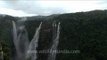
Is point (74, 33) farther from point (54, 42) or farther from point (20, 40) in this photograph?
point (20, 40)

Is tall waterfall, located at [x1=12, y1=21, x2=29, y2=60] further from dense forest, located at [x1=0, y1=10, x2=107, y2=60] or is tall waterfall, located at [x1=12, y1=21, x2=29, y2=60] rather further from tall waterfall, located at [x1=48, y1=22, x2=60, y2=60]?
tall waterfall, located at [x1=48, y1=22, x2=60, y2=60]

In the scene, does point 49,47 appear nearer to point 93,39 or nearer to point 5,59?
point 93,39

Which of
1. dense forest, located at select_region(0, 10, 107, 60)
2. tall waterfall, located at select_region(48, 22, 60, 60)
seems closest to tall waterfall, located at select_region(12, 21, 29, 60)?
dense forest, located at select_region(0, 10, 107, 60)

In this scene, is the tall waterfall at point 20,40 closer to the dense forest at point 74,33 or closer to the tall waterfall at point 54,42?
the dense forest at point 74,33

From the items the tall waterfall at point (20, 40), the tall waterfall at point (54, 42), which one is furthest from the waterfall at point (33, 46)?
the tall waterfall at point (54, 42)

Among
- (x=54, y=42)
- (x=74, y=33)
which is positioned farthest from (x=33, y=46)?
(x=74, y=33)
